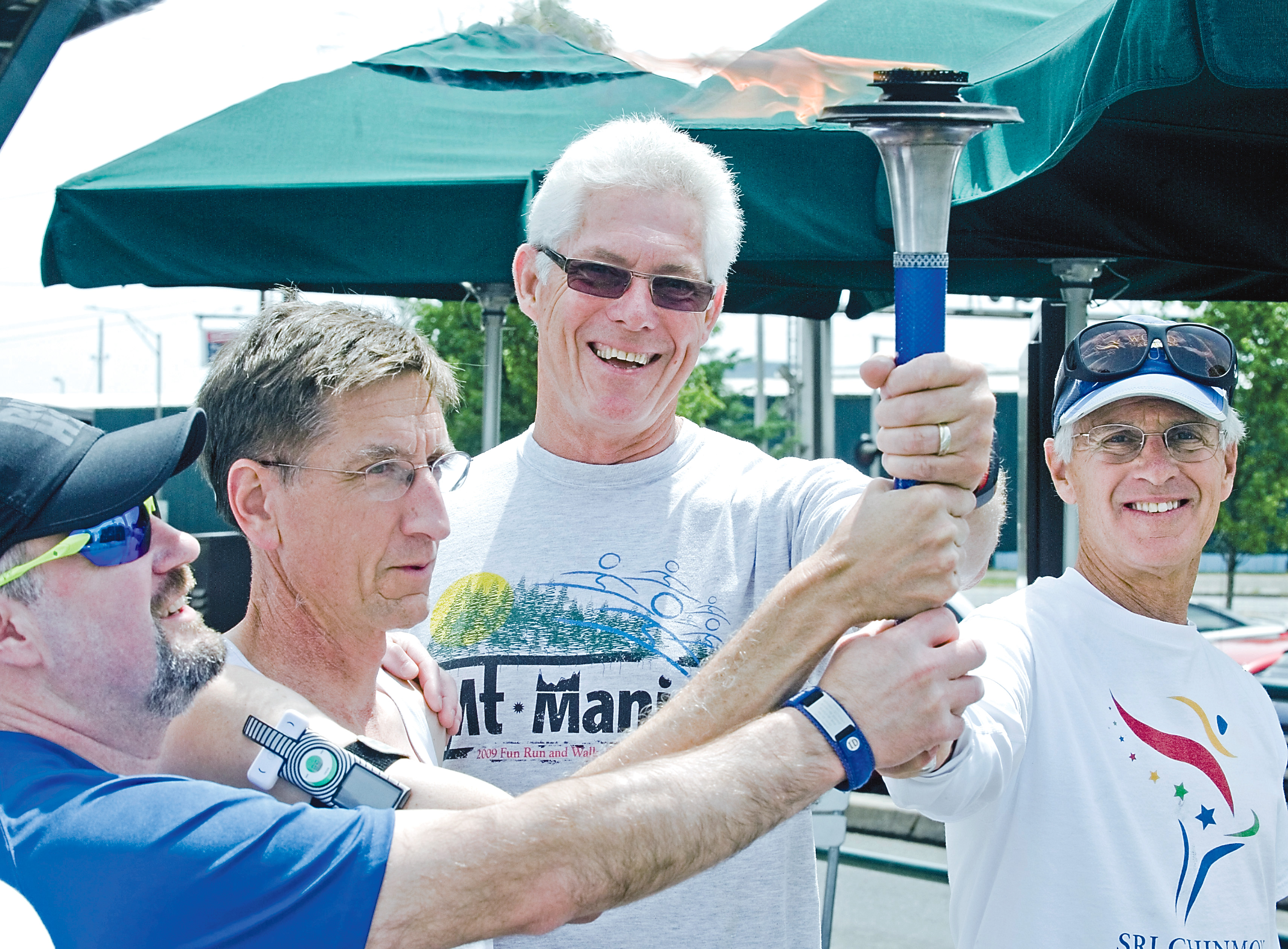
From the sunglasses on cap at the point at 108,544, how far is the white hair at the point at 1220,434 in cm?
185

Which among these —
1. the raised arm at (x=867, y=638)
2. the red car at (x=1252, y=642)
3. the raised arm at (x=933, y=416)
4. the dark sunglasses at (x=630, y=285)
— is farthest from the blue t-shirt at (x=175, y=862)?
the red car at (x=1252, y=642)

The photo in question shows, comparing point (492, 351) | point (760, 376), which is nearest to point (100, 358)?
point (760, 376)

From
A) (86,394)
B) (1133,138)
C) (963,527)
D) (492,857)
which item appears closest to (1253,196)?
(1133,138)

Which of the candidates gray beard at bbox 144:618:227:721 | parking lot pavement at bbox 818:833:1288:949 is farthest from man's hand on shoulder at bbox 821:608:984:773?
parking lot pavement at bbox 818:833:1288:949

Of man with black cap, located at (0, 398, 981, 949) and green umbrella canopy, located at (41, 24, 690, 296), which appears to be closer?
man with black cap, located at (0, 398, 981, 949)

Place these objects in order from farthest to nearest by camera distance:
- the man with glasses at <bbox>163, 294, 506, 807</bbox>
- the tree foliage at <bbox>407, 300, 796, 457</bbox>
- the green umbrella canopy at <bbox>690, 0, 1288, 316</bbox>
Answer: the tree foliage at <bbox>407, 300, 796, 457</bbox>, the green umbrella canopy at <bbox>690, 0, 1288, 316</bbox>, the man with glasses at <bbox>163, 294, 506, 807</bbox>

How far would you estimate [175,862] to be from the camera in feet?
4.16

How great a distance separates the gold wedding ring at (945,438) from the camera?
150cm

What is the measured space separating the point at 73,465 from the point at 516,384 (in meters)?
17.9

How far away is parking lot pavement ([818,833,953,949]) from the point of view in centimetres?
577

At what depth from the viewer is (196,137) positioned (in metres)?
4.02

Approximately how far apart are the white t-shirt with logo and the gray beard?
3.66 feet

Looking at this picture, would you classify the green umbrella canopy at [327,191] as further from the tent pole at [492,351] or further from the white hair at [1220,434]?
the white hair at [1220,434]

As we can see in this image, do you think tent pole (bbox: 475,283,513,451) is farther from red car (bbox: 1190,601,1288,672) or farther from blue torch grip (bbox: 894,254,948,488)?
red car (bbox: 1190,601,1288,672)
